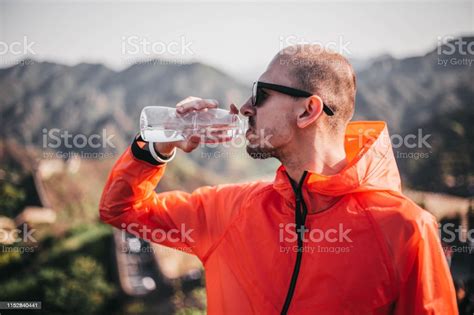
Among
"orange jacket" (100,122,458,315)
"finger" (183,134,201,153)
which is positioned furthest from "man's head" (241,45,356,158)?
"finger" (183,134,201,153)

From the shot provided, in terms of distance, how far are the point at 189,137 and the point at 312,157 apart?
66 cm

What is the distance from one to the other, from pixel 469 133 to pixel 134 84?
159 inches

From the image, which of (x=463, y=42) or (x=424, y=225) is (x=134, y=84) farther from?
(x=424, y=225)

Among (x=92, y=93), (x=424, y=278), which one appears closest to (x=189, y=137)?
(x=424, y=278)

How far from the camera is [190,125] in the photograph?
247 centimetres

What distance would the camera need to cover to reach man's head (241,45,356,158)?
7.21ft

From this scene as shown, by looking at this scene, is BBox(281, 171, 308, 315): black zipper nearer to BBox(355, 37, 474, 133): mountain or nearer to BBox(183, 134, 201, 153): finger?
BBox(183, 134, 201, 153): finger

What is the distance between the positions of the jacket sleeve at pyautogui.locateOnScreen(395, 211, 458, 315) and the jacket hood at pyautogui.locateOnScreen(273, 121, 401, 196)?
0.28 metres

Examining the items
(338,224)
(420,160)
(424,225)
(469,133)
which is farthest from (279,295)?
(469,133)

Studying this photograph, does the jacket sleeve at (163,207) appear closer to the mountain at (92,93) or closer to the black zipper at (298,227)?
the black zipper at (298,227)

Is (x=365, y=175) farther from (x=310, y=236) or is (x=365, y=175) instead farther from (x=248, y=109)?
(x=248, y=109)

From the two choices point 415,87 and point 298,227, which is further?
point 415,87

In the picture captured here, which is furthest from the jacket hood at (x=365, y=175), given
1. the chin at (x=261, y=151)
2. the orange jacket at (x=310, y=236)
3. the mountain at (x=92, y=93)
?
the mountain at (x=92, y=93)

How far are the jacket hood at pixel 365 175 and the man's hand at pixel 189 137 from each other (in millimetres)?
473
